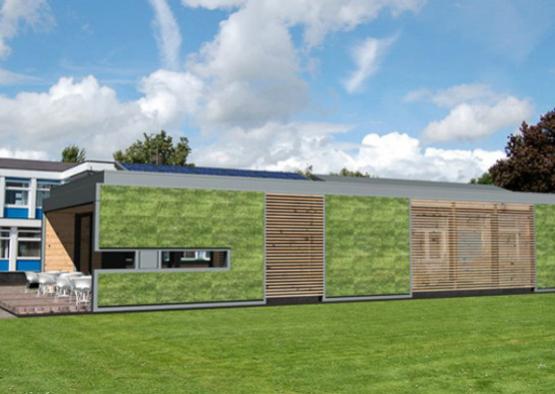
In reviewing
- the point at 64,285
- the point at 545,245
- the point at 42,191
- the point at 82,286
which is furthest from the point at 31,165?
the point at 545,245

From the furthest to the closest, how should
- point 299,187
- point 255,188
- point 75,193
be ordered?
1. point 75,193
2. point 299,187
3. point 255,188

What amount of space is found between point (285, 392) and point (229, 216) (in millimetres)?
12164

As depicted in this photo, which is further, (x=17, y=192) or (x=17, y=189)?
(x=17, y=192)

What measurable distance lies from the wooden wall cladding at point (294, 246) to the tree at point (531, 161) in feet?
83.0

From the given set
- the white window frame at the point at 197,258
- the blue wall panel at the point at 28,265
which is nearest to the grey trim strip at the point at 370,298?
the white window frame at the point at 197,258

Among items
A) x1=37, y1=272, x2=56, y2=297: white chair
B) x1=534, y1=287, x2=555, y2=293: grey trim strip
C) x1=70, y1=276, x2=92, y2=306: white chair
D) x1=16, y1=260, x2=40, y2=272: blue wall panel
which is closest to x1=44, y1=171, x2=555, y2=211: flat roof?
x1=70, y1=276, x2=92, y2=306: white chair

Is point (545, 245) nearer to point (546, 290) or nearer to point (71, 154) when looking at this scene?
point (546, 290)

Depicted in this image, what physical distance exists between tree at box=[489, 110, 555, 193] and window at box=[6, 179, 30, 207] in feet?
98.0

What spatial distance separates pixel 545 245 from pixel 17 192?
2659 centimetres

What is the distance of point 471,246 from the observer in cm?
2483

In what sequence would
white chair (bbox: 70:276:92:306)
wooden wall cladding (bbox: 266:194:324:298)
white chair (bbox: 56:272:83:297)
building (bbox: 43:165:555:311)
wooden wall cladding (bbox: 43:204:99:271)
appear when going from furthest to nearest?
1. wooden wall cladding (bbox: 43:204:99:271)
2. wooden wall cladding (bbox: 266:194:324:298)
3. white chair (bbox: 56:272:83:297)
4. white chair (bbox: 70:276:92:306)
5. building (bbox: 43:165:555:311)

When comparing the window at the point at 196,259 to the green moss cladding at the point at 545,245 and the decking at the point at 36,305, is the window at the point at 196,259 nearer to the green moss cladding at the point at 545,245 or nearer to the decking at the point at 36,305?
the decking at the point at 36,305

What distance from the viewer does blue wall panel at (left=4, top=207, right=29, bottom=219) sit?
35.1 m

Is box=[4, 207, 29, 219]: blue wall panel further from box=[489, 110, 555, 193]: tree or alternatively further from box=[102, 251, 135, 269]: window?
box=[489, 110, 555, 193]: tree
